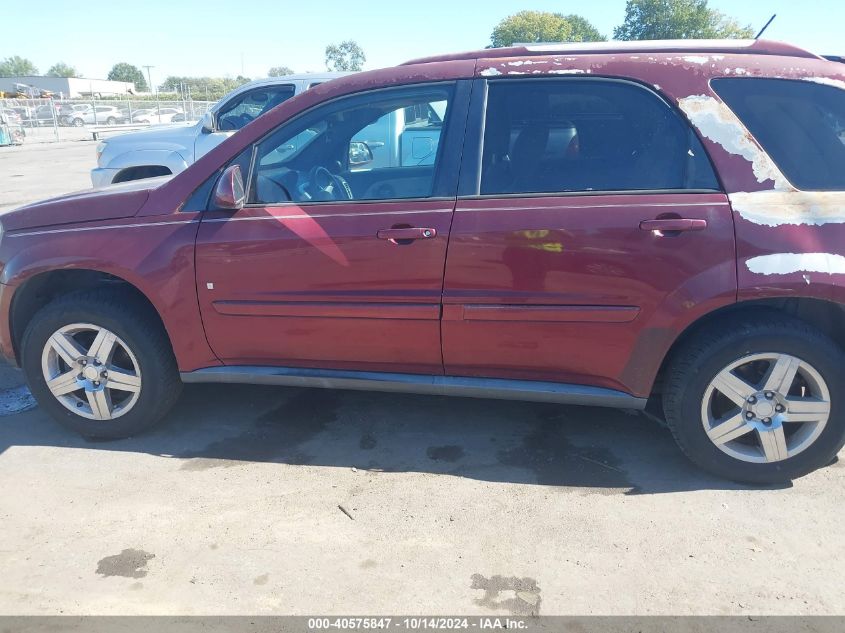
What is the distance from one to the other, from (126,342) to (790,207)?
10.5 feet

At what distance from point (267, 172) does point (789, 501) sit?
2894 mm

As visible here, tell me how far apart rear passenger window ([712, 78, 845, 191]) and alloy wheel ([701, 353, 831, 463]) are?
32.2 inches

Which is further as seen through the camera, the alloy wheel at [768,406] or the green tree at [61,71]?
the green tree at [61,71]

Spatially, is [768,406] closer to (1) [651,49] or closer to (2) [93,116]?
(1) [651,49]

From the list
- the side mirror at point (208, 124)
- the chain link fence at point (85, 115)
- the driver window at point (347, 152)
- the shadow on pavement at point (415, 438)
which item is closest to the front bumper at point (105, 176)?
the side mirror at point (208, 124)

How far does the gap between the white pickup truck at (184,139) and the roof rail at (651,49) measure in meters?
4.62

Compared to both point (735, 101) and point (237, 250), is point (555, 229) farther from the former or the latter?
point (237, 250)

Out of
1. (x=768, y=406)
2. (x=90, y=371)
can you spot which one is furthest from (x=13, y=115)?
(x=768, y=406)

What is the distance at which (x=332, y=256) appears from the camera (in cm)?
309

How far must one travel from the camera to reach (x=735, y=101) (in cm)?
286

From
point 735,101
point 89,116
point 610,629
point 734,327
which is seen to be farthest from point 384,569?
point 89,116

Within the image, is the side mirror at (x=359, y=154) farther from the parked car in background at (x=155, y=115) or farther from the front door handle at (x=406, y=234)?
the parked car in background at (x=155, y=115)

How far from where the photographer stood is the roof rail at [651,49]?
3.01 meters

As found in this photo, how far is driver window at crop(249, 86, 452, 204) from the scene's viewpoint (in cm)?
317
